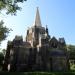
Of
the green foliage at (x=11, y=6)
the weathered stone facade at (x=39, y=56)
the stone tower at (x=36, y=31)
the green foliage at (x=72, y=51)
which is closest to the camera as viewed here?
the green foliage at (x=11, y=6)

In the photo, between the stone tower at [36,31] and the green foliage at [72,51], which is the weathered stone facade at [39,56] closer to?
the stone tower at [36,31]

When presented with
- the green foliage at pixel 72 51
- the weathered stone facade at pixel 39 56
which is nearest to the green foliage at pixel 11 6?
the weathered stone facade at pixel 39 56

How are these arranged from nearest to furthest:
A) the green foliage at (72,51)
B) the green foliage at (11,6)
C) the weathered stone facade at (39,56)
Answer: the green foliage at (11,6), the weathered stone facade at (39,56), the green foliage at (72,51)

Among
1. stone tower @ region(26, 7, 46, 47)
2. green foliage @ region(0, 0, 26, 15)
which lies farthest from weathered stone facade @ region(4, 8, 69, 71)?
A: green foliage @ region(0, 0, 26, 15)

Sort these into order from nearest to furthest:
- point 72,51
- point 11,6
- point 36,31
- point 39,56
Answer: point 11,6 < point 39,56 < point 36,31 < point 72,51

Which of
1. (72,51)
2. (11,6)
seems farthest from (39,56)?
(72,51)

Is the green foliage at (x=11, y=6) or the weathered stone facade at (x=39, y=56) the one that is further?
the weathered stone facade at (x=39, y=56)

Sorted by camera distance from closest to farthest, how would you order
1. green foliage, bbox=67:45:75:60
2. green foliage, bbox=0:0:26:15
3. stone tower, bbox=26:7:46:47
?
green foliage, bbox=0:0:26:15 → stone tower, bbox=26:7:46:47 → green foliage, bbox=67:45:75:60

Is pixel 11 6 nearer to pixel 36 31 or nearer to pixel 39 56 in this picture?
pixel 39 56

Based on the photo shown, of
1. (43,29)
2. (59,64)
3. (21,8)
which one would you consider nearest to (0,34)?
(21,8)

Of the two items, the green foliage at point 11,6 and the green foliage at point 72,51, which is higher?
the green foliage at point 11,6

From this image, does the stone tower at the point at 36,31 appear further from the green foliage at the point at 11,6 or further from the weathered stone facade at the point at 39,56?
the green foliage at the point at 11,6

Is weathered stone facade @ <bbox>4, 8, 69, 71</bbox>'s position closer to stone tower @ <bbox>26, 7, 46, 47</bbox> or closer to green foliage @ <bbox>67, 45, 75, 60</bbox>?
stone tower @ <bbox>26, 7, 46, 47</bbox>

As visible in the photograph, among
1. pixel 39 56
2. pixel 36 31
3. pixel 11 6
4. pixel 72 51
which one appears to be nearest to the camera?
pixel 11 6
